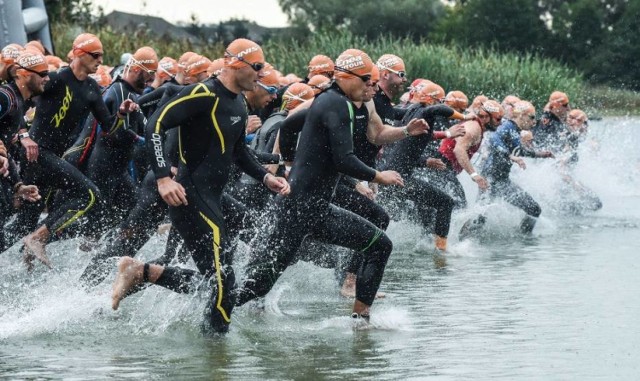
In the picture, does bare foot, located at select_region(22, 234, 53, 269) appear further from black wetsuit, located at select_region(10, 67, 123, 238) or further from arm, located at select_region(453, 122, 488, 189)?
arm, located at select_region(453, 122, 488, 189)

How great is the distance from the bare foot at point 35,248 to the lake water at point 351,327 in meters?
0.16

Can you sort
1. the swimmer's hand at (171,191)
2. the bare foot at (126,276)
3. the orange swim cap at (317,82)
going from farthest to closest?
1. the orange swim cap at (317,82)
2. the bare foot at (126,276)
3. the swimmer's hand at (171,191)

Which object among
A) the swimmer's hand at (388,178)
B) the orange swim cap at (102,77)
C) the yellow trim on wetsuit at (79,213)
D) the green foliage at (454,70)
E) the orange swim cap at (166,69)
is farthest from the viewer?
the green foliage at (454,70)

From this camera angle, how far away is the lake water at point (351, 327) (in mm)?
7723

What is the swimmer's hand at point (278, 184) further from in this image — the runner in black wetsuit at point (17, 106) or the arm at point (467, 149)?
the arm at point (467, 149)

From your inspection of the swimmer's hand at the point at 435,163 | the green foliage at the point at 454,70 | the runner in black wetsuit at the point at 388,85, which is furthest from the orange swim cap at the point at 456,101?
the green foliage at the point at 454,70

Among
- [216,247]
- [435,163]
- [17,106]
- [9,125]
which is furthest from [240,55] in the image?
[435,163]

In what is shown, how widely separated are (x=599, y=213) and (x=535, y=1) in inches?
2211

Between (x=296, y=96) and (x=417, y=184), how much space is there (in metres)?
2.64

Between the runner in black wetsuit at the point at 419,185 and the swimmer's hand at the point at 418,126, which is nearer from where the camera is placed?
the swimmer's hand at the point at 418,126

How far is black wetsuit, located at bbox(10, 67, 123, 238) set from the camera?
10.5 metres

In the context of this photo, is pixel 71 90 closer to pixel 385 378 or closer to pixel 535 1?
pixel 385 378

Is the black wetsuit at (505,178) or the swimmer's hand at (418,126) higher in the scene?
the swimmer's hand at (418,126)

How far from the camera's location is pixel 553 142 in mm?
18594
